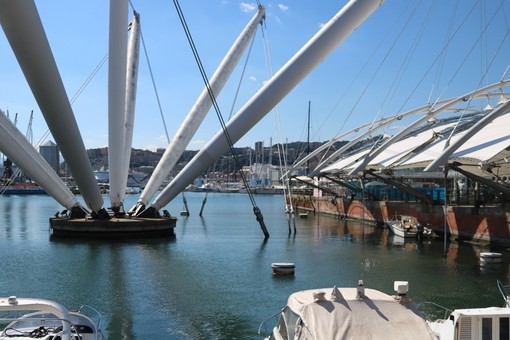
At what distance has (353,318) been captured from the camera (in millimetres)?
9977

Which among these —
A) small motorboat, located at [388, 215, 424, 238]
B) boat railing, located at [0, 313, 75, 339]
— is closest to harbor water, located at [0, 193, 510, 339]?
small motorboat, located at [388, 215, 424, 238]

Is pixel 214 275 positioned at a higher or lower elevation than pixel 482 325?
lower

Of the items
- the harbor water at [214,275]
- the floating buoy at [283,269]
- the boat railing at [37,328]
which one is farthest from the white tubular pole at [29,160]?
the boat railing at [37,328]

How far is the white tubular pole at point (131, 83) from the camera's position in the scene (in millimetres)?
46500

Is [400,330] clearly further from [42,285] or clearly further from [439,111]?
[439,111]

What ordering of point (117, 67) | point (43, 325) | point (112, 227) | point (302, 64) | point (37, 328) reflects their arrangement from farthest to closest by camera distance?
point (112, 227), point (117, 67), point (302, 64), point (43, 325), point (37, 328)

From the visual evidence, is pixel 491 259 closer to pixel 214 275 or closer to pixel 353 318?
pixel 214 275

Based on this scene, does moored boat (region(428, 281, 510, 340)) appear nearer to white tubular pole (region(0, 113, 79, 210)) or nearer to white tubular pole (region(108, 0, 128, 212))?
white tubular pole (region(0, 113, 79, 210))

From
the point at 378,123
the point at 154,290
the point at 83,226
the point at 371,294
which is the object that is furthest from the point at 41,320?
the point at 378,123

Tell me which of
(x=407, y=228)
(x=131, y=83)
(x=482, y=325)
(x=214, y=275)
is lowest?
(x=214, y=275)

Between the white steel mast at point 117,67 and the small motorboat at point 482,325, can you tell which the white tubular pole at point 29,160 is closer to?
the white steel mast at point 117,67

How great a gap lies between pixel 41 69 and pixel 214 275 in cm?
1203

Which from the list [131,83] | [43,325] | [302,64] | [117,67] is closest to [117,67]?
[117,67]

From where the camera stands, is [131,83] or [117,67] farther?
[131,83]
